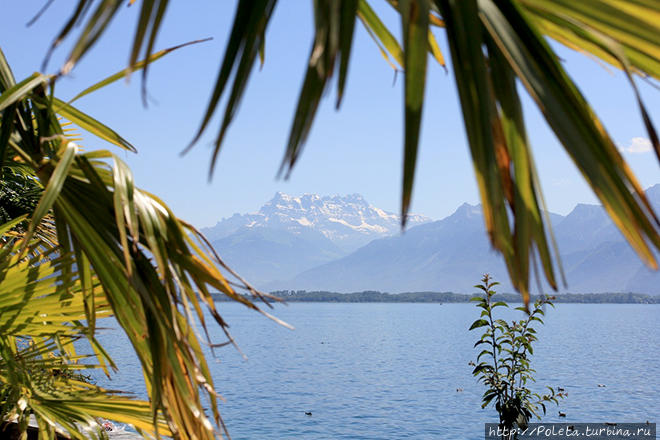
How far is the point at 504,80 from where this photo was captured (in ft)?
2.17

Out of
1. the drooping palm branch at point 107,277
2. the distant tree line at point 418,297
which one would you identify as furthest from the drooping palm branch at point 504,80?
the distant tree line at point 418,297

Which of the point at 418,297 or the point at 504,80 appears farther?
the point at 418,297

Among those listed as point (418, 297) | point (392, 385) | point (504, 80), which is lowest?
point (392, 385)

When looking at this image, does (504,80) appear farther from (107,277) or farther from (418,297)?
(418,297)

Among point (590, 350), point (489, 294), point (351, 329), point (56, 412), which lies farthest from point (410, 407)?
point (351, 329)

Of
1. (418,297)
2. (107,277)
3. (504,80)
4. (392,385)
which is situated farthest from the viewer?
(418,297)

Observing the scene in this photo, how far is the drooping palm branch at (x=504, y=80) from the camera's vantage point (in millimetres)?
578

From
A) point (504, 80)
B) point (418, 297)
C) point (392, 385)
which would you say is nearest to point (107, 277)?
point (504, 80)

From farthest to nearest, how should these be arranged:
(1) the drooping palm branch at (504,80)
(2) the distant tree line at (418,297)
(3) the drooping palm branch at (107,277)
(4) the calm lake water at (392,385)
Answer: (2) the distant tree line at (418,297)
(4) the calm lake water at (392,385)
(3) the drooping palm branch at (107,277)
(1) the drooping palm branch at (504,80)

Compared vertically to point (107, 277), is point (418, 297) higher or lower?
lower

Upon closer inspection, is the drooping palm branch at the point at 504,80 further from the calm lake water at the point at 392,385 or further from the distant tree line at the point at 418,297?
the distant tree line at the point at 418,297

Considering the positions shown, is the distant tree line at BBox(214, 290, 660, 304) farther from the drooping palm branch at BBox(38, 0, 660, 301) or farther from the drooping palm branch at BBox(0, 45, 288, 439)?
the drooping palm branch at BBox(38, 0, 660, 301)

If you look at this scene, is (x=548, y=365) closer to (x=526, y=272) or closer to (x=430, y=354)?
(x=430, y=354)

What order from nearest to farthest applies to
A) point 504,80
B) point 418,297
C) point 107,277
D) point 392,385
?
point 504,80 < point 107,277 < point 392,385 < point 418,297
